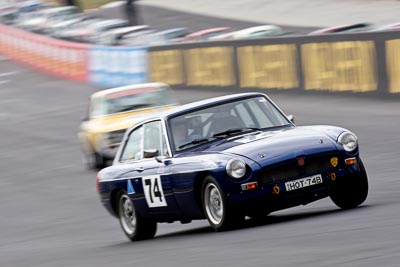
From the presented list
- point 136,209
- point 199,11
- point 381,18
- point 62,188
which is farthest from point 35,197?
point 199,11

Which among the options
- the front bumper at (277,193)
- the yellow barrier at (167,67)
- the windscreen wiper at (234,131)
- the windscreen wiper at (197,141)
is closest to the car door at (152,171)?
the windscreen wiper at (197,141)

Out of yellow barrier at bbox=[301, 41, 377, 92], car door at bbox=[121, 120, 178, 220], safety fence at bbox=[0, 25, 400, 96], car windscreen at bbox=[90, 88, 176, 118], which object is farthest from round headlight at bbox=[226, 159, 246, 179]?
yellow barrier at bbox=[301, 41, 377, 92]

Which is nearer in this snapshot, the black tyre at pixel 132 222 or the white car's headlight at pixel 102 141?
the black tyre at pixel 132 222

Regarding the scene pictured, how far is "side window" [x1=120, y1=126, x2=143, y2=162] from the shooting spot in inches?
451

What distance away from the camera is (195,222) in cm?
1312

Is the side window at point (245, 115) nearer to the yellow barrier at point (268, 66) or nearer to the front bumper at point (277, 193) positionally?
the front bumper at point (277, 193)

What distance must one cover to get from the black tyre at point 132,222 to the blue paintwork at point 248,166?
62 cm

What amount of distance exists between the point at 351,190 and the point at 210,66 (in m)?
22.6

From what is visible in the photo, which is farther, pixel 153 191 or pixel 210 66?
pixel 210 66

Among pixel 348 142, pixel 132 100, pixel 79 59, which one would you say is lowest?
pixel 79 59

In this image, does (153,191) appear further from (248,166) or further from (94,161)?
(94,161)

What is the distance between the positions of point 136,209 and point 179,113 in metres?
1.16

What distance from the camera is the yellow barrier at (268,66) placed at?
92.2 ft

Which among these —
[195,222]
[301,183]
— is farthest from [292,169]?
[195,222]
